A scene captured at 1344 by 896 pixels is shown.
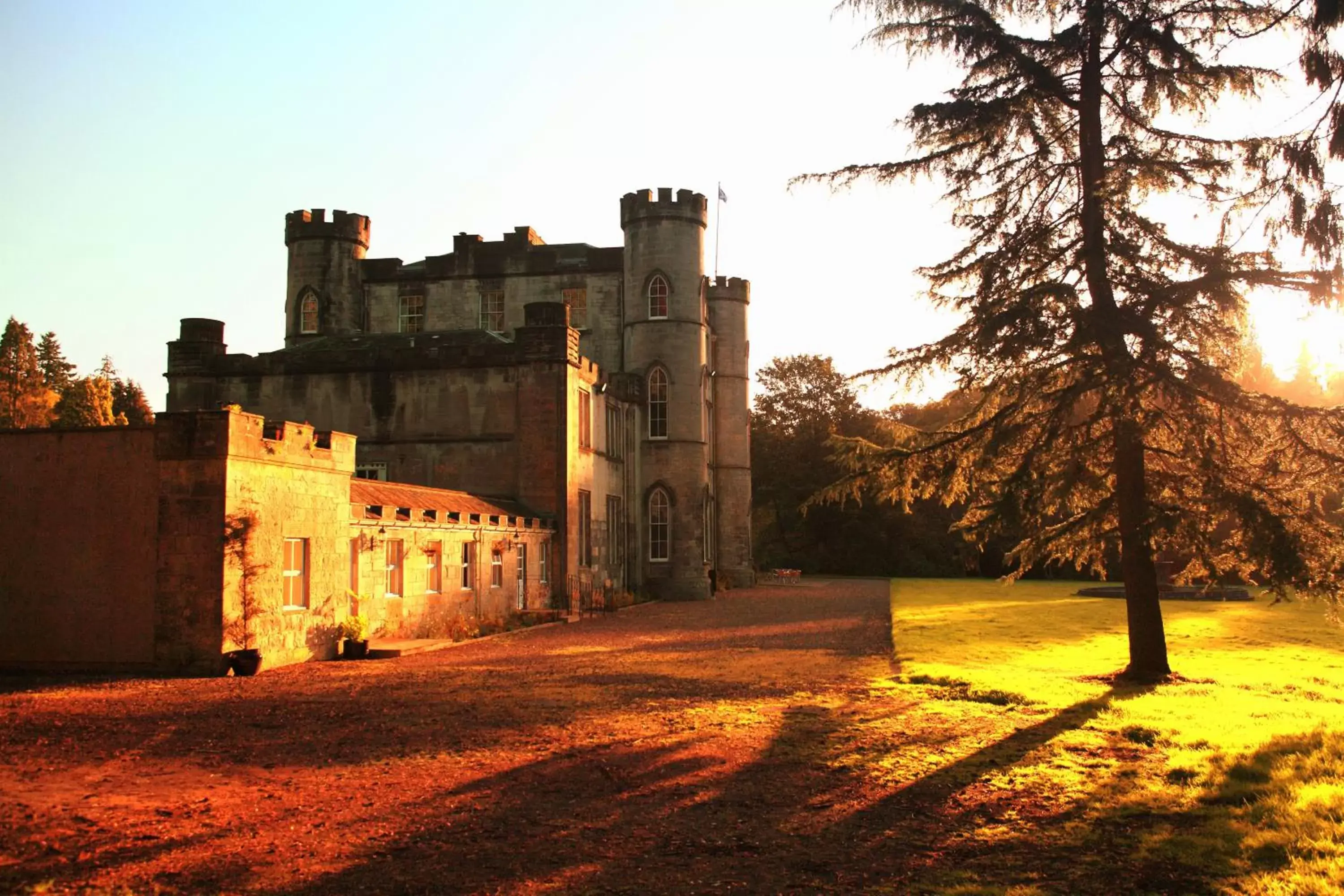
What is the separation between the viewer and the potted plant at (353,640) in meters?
17.6

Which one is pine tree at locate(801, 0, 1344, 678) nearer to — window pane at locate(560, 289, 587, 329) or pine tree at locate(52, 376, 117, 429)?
window pane at locate(560, 289, 587, 329)

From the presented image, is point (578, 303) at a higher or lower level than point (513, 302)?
lower

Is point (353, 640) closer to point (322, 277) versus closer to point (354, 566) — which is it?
point (354, 566)

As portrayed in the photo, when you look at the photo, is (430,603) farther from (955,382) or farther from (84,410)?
(84,410)

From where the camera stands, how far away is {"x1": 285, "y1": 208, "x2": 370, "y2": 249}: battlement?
40094mm

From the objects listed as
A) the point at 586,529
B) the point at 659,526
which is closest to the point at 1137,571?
the point at 586,529

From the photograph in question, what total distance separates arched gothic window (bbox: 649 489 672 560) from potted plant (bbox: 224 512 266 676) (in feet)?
74.6

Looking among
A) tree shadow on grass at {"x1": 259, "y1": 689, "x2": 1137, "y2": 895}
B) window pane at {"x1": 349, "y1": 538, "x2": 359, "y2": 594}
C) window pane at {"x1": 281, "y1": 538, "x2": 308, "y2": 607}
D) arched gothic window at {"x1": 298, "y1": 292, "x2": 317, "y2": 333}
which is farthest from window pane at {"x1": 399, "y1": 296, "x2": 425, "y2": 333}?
tree shadow on grass at {"x1": 259, "y1": 689, "x2": 1137, "y2": 895}

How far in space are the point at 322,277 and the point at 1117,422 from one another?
1288 inches

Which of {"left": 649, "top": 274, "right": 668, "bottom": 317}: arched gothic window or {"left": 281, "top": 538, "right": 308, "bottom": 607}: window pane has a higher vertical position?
{"left": 649, "top": 274, "right": 668, "bottom": 317}: arched gothic window

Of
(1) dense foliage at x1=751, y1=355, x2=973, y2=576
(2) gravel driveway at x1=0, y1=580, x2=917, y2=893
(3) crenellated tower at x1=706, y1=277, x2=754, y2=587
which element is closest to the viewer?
(2) gravel driveway at x1=0, y1=580, x2=917, y2=893

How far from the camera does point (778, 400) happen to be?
2734 inches

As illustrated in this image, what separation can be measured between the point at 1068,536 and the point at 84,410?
5663 centimetres

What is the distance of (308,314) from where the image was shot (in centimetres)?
4006
